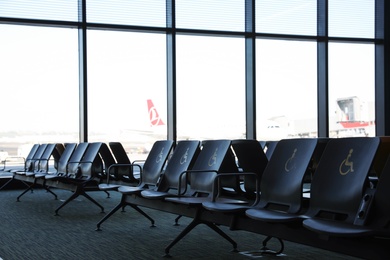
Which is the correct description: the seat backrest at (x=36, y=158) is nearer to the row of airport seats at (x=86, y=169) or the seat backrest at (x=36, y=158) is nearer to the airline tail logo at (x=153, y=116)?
the row of airport seats at (x=86, y=169)

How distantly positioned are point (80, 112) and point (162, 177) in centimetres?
462

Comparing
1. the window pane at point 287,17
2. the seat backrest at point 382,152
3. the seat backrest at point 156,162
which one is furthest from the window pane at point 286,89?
the seat backrest at point 382,152

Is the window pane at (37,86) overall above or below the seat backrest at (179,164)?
above

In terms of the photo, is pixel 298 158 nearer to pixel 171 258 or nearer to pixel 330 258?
pixel 330 258

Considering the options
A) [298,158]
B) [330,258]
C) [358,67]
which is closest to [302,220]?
[298,158]

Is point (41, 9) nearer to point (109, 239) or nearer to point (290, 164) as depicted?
point (109, 239)

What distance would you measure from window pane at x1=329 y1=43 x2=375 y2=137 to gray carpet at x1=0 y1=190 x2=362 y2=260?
504 cm

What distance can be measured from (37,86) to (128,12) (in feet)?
5.99

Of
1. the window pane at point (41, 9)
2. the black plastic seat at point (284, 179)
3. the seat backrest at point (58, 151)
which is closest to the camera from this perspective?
the black plastic seat at point (284, 179)

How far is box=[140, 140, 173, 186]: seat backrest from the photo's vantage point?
4555mm

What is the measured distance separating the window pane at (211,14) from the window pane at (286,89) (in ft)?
1.84

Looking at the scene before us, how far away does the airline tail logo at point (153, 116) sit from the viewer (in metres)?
8.81

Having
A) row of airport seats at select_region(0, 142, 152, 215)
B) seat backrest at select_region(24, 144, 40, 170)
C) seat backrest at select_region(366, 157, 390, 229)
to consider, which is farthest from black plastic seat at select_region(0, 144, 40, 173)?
seat backrest at select_region(366, 157, 390, 229)

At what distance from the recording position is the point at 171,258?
3.36 meters
